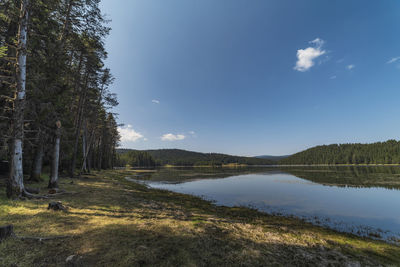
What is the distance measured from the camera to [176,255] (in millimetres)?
4789

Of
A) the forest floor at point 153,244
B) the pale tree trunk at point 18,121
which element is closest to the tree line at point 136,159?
the pale tree trunk at point 18,121

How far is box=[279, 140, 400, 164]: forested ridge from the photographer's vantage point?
112500 mm

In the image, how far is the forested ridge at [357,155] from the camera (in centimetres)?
11250

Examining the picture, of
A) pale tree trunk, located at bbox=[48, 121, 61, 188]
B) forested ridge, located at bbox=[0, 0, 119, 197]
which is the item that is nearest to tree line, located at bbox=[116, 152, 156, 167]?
forested ridge, located at bbox=[0, 0, 119, 197]

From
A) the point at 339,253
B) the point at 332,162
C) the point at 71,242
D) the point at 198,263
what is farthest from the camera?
the point at 332,162

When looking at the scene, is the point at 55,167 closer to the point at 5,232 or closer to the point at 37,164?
the point at 37,164

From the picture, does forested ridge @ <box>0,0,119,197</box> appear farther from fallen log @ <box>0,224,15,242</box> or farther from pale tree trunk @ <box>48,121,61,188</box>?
fallen log @ <box>0,224,15,242</box>

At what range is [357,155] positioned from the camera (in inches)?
5074

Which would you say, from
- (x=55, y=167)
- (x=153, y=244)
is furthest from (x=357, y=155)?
(x=55, y=167)

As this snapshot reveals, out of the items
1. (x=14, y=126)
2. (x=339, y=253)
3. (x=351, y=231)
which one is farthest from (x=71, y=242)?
(x=351, y=231)

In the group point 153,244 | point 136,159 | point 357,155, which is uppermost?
point 153,244

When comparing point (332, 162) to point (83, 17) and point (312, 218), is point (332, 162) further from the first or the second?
point (83, 17)

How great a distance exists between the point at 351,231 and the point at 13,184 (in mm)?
20949

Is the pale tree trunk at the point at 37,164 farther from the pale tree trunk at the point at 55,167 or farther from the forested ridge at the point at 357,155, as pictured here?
the forested ridge at the point at 357,155
